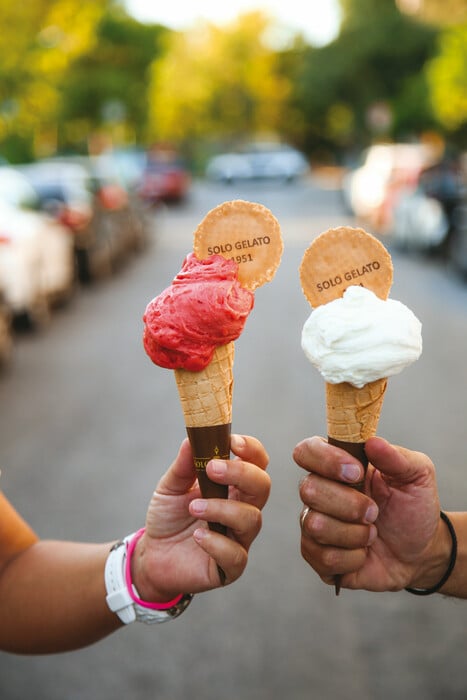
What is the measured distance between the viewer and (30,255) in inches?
384

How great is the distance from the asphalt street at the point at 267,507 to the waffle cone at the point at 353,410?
1598 mm

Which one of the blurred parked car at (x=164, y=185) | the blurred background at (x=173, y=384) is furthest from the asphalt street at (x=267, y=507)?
the blurred parked car at (x=164, y=185)

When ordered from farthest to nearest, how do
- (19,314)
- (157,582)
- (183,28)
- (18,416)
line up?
(183,28)
(19,314)
(18,416)
(157,582)

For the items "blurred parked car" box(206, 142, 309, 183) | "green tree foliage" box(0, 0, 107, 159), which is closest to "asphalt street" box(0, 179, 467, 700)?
"green tree foliage" box(0, 0, 107, 159)

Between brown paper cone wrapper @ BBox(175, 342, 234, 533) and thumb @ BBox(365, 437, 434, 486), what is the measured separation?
0.33m

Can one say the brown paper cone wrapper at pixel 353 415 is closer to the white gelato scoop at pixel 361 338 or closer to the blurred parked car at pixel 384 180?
the white gelato scoop at pixel 361 338

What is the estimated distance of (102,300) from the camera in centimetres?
1238

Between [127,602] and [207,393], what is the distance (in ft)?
2.02

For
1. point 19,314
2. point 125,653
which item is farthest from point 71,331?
point 125,653

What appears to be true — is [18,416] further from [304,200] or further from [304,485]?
[304,200]

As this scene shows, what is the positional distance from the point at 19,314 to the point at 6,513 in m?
8.15

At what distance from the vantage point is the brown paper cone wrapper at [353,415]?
1.79 meters

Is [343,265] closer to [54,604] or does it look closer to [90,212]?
[54,604]

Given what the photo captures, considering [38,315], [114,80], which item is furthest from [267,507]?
[114,80]
